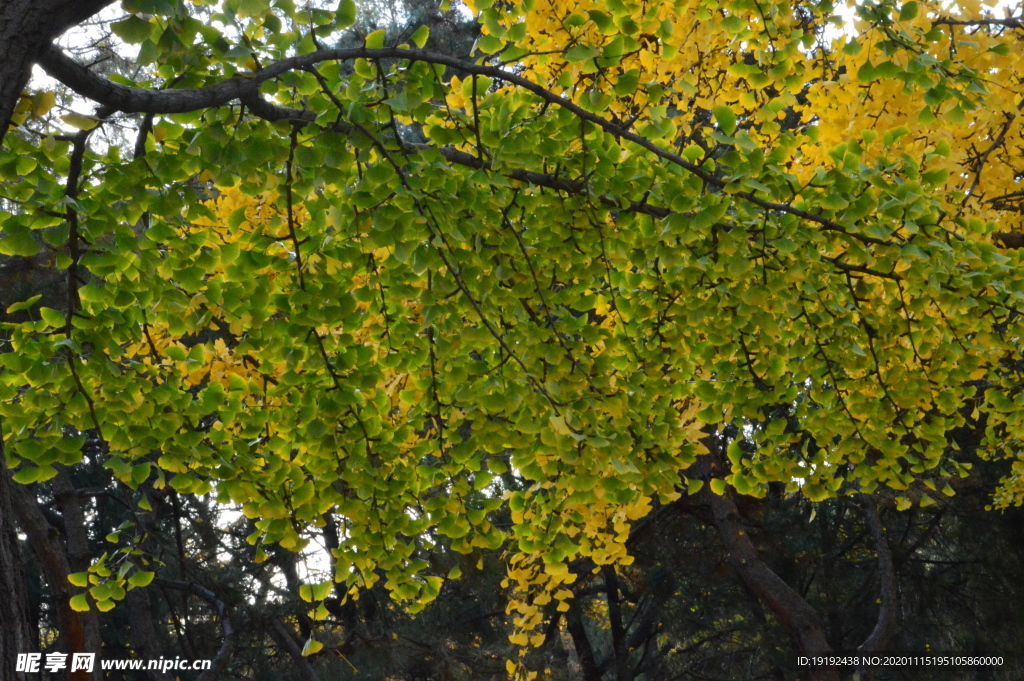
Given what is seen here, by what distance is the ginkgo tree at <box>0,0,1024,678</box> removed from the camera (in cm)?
211

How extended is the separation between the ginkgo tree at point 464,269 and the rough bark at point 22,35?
0.06ft

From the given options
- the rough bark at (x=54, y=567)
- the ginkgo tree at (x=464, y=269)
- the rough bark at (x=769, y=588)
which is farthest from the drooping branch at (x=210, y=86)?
the rough bark at (x=769, y=588)

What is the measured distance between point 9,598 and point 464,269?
4.49 ft

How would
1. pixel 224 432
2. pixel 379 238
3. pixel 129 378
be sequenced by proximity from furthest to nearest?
pixel 224 432, pixel 129 378, pixel 379 238

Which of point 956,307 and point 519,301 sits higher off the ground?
point 519,301

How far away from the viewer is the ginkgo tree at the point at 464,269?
2.11 metres

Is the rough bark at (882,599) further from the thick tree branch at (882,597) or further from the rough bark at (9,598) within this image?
the rough bark at (9,598)

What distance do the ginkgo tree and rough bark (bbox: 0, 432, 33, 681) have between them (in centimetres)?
67

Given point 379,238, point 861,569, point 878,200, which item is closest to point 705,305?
point 878,200

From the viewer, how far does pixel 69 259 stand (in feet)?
7.48

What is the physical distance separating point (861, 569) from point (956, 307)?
27.1ft

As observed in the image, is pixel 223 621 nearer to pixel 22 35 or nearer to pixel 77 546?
pixel 77 546

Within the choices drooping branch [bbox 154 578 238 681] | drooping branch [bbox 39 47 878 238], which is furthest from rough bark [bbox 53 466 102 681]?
drooping branch [bbox 39 47 878 238]

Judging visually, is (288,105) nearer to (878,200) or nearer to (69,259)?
(69,259)
